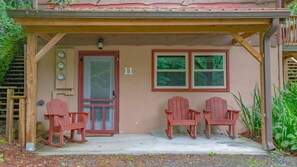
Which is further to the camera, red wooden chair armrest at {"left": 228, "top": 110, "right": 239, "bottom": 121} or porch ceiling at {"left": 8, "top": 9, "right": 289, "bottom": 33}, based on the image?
red wooden chair armrest at {"left": 228, "top": 110, "right": 239, "bottom": 121}

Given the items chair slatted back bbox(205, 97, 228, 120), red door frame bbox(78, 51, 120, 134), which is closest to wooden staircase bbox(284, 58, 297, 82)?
chair slatted back bbox(205, 97, 228, 120)

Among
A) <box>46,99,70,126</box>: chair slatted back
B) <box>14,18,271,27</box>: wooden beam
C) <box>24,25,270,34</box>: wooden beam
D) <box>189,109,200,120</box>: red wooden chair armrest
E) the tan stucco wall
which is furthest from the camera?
the tan stucco wall

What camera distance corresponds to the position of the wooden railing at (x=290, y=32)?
Result: 766 cm

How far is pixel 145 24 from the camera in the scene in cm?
473

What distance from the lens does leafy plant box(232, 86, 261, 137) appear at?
19.9ft

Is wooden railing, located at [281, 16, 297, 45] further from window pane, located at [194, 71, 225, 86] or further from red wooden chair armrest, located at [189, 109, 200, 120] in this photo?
red wooden chair armrest, located at [189, 109, 200, 120]

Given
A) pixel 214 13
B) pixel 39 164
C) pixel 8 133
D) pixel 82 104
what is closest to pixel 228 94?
pixel 214 13

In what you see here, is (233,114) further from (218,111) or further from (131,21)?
(131,21)

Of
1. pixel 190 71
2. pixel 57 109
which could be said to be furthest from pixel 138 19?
pixel 57 109

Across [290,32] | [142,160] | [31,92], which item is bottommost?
[142,160]

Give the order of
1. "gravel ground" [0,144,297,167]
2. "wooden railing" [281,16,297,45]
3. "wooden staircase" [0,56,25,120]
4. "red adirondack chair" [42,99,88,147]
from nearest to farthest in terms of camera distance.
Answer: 1. "gravel ground" [0,144,297,167]
2. "red adirondack chair" [42,99,88,147]
3. "wooden staircase" [0,56,25,120]
4. "wooden railing" [281,16,297,45]

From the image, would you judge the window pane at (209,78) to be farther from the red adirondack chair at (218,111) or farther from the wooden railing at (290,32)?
the wooden railing at (290,32)

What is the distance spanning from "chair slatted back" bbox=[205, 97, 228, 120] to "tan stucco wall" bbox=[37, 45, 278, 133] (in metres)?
0.36

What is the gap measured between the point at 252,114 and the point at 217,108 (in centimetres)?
82
